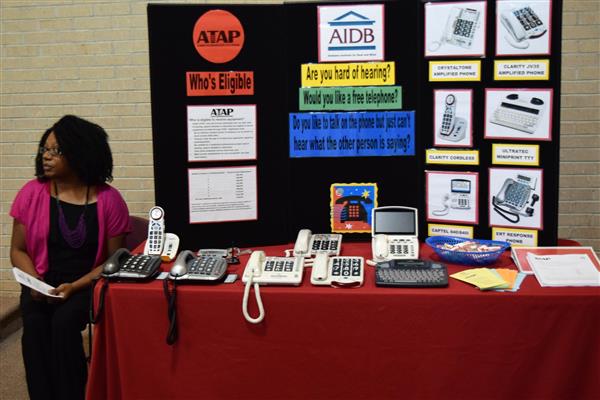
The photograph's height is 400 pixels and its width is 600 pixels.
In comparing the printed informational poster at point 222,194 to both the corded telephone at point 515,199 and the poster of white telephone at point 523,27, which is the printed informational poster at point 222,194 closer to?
the corded telephone at point 515,199

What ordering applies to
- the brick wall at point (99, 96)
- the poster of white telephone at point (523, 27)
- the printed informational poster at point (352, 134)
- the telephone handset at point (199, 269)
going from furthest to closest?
1. the brick wall at point (99, 96)
2. the printed informational poster at point (352, 134)
3. the poster of white telephone at point (523, 27)
4. the telephone handset at point (199, 269)

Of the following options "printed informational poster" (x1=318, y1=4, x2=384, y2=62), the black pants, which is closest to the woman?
the black pants

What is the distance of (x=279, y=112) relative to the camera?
2627 mm

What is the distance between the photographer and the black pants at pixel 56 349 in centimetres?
248

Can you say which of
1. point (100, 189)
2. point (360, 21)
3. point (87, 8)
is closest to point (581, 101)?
point (360, 21)

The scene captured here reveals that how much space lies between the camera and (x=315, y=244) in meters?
2.51

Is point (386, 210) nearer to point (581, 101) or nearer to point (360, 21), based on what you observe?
point (360, 21)

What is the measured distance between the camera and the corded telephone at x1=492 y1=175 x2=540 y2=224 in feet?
8.18

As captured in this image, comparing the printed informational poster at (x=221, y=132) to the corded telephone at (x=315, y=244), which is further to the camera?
the printed informational poster at (x=221, y=132)

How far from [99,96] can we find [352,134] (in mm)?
2038

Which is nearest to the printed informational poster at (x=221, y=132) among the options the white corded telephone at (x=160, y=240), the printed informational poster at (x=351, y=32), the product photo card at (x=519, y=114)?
the white corded telephone at (x=160, y=240)

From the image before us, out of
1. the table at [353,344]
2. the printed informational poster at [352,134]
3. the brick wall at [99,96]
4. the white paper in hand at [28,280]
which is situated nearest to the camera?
the table at [353,344]

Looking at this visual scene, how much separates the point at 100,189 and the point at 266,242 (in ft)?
2.60
